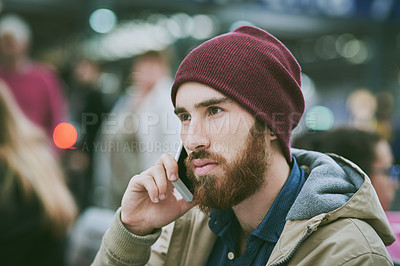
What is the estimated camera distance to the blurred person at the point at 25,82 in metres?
4.91

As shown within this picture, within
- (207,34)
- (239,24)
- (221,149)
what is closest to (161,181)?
(221,149)

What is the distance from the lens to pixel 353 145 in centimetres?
274

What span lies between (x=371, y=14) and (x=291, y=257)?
5738 mm

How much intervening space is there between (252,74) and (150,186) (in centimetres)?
64

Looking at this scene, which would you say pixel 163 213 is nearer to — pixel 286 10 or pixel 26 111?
pixel 26 111

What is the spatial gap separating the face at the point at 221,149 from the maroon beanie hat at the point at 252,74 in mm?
47

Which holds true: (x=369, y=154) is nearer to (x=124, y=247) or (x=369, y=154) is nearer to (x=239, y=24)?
(x=124, y=247)

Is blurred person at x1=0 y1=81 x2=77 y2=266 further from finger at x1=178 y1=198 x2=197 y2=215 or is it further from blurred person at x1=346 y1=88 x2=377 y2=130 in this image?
blurred person at x1=346 y1=88 x2=377 y2=130

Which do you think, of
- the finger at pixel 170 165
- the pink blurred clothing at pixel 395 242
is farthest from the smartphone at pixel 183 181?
the pink blurred clothing at pixel 395 242

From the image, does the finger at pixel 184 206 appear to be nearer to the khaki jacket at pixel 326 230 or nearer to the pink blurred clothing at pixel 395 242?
the khaki jacket at pixel 326 230

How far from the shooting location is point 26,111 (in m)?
4.86

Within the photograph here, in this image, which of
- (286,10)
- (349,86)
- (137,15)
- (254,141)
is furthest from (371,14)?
(349,86)

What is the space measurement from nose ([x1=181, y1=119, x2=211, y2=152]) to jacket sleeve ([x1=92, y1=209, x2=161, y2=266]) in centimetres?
44

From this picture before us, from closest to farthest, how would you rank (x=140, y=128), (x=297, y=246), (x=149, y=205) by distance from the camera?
(x=297, y=246) → (x=149, y=205) → (x=140, y=128)
